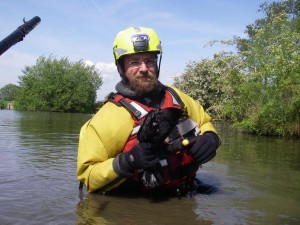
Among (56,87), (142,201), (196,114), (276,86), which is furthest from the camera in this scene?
(56,87)

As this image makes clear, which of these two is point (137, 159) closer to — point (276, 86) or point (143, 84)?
point (143, 84)

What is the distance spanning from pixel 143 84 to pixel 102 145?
846 millimetres

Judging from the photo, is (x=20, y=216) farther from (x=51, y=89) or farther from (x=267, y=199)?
(x=51, y=89)

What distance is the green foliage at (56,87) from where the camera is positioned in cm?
6819

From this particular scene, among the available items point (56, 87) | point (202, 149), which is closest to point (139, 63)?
point (202, 149)

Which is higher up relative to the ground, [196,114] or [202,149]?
[196,114]

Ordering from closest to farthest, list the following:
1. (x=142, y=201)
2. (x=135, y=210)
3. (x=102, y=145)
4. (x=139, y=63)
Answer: (x=135, y=210)
(x=102, y=145)
(x=142, y=201)
(x=139, y=63)

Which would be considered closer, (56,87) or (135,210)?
(135,210)

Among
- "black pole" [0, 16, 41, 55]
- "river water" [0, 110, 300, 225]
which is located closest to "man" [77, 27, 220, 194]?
"river water" [0, 110, 300, 225]

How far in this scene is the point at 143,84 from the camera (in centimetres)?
438

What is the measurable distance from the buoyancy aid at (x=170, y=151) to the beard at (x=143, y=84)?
148 mm

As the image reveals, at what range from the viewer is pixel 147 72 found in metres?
4.39

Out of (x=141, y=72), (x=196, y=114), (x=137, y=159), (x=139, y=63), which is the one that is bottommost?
(x=137, y=159)

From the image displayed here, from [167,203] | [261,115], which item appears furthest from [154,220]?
[261,115]
